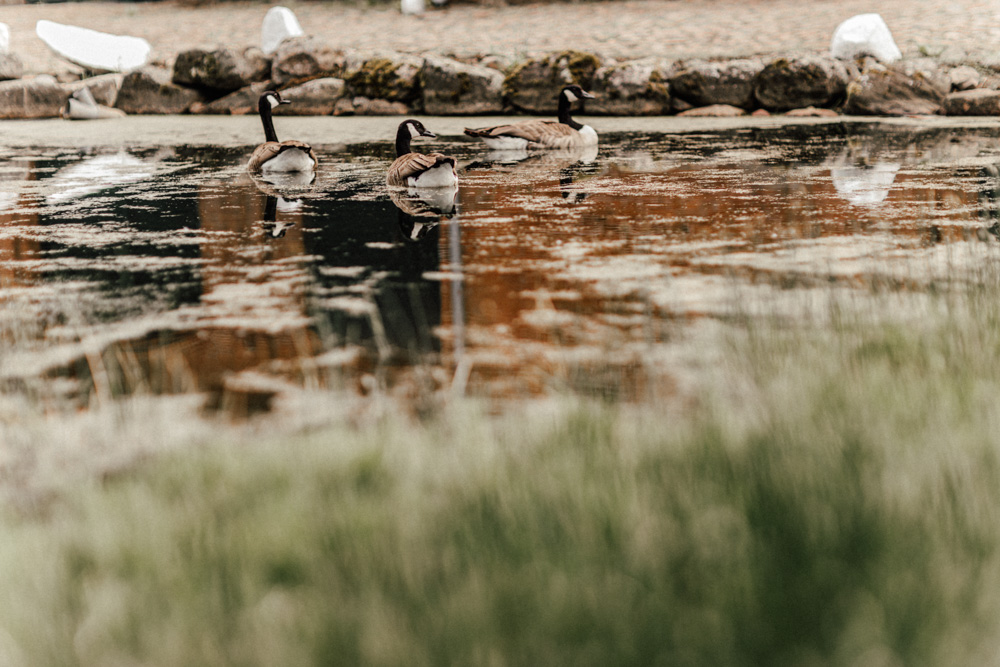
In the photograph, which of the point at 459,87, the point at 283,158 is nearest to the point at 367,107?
the point at 459,87

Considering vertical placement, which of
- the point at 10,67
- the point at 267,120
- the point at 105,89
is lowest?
the point at 267,120

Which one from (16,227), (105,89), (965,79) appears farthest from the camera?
(105,89)

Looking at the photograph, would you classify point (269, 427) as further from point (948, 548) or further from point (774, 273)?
point (774, 273)

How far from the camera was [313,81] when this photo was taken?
64.5 ft

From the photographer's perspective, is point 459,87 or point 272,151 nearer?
point 272,151

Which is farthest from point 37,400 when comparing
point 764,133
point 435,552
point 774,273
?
point 764,133

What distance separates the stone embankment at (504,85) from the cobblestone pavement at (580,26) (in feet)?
5.66

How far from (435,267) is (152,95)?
1833cm

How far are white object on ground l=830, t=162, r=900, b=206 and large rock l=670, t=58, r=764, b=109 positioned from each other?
27.7ft

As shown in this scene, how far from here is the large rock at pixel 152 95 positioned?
819 inches

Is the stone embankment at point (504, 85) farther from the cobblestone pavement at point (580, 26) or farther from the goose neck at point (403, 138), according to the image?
the goose neck at point (403, 138)

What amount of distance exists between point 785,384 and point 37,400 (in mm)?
2413

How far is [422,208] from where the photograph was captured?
23.1 ft

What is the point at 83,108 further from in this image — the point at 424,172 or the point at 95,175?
the point at 424,172
